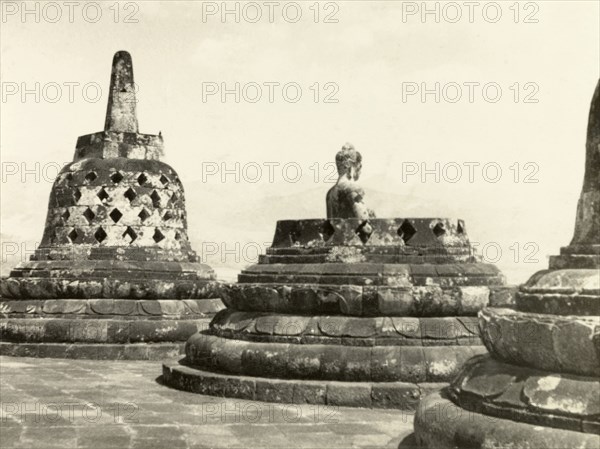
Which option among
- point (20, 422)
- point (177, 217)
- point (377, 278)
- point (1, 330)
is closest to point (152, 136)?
point (177, 217)

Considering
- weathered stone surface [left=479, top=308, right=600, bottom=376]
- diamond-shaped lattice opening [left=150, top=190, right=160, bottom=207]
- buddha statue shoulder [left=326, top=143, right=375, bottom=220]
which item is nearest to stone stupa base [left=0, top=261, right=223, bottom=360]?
diamond-shaped lattice opening [left=150, top=190, right=160, bottom=207]

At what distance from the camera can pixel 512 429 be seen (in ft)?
14.2

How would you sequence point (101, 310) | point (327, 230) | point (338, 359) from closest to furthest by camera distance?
point (338, 359) → point (327, 230) → point (101, 310)

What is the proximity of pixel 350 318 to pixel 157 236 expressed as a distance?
5401 mm

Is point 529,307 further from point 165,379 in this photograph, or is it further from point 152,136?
point 152,136

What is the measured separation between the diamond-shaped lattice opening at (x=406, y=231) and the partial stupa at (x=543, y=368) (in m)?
3.21

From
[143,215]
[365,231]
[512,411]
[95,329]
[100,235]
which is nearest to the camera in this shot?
[512,411]

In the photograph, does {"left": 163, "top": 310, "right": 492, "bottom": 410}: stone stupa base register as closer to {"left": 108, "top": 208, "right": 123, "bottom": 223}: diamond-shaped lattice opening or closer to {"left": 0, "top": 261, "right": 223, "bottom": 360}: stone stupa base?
{"left": 0, "top": 261, "right": 223, "bottom": 360}: stone stupa base

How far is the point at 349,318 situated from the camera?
769cm

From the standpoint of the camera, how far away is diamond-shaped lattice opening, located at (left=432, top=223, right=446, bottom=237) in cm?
838

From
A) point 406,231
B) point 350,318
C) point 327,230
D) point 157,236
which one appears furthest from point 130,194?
point 350,318

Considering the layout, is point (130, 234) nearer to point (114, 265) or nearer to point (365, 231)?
point (114, 265)

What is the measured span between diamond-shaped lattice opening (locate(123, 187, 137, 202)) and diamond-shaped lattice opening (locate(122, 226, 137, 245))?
42 centimetres

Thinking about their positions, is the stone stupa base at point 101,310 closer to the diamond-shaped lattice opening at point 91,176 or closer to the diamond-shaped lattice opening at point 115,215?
the diamond-shaped lattice opening at point 115,215
